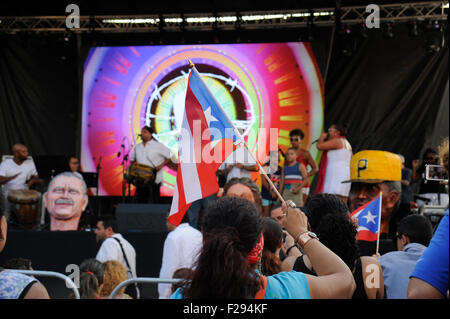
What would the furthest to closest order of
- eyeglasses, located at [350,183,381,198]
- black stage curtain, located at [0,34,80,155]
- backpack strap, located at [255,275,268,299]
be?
black stage curtain, located at [0,34,80,155], eyeglasses, located at [350,183,381,198], backpack strap, located at [255,275,268,299]

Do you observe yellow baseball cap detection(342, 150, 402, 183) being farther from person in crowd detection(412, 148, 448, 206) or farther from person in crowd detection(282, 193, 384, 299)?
person in crowd detection(282, 193, 384, 299)

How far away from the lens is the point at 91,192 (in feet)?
35.5

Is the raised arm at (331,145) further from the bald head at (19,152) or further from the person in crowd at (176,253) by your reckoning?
the bald head at (19,152)

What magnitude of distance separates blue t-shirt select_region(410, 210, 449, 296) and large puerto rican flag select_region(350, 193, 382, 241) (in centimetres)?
279

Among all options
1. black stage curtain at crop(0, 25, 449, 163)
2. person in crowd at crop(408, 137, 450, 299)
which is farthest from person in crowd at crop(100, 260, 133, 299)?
black stage curtain at crop(0, 25, 449, 163)

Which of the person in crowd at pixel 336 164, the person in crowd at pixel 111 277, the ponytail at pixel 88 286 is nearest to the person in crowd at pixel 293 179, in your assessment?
the person in crowd at pixel 336 164

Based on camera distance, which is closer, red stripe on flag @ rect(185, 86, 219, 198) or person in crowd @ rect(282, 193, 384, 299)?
person in crowd @ rect(282, 193, 384, 299)

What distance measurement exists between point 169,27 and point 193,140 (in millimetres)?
8142

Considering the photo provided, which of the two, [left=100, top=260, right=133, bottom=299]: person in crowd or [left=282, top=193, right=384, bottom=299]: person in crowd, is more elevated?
[left=282, top=193, right=384, bottom=299]: person in crowd

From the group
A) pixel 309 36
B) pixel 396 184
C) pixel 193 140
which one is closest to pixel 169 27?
pixel 309 36

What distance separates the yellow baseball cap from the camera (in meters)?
6.65
